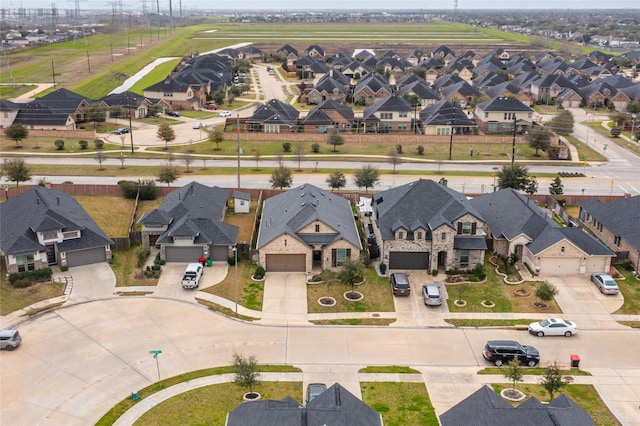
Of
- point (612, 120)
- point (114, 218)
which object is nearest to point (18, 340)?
point (114, 218)

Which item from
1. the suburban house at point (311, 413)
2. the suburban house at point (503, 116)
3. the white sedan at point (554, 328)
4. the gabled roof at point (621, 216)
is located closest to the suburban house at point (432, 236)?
the white sedan at point (554, 328)

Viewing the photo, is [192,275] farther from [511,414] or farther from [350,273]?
[511,414]

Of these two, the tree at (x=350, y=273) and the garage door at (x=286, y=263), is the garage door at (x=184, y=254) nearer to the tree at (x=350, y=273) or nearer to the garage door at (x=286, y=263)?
the garage door at (x=286, y=263)

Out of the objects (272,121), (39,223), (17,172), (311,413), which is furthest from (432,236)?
(272,121)

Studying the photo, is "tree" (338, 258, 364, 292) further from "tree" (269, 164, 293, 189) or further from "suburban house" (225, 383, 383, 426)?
"tree" (269, 164, 293, 189)

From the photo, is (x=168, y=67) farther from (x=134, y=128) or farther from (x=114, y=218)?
(x=114, y=218)
